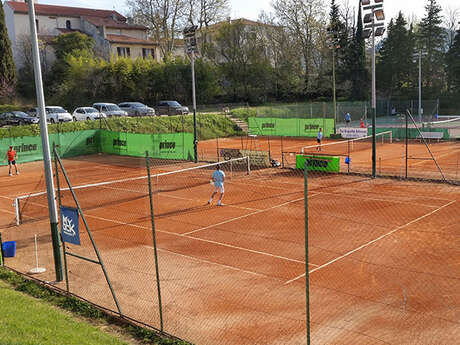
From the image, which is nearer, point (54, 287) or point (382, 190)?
point (54, 287)

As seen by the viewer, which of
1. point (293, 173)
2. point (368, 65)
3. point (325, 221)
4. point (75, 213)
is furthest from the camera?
point (368, 65)

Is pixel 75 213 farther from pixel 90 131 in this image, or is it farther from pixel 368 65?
pixel 368 65

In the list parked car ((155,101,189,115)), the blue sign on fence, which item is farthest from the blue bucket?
parked car ((155,101,189,115))

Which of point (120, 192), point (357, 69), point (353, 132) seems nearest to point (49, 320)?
point (120, 192)

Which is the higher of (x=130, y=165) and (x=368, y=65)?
(x=368, y=65)

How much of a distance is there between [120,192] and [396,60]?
65943 millimetres

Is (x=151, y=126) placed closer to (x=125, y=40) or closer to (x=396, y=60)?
(x=125, y=40)

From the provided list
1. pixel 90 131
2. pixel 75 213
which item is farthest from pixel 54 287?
pixel 90 131

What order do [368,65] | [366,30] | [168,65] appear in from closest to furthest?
[366,30] < [168,65] < [368,65]

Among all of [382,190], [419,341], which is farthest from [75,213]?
[382,190]

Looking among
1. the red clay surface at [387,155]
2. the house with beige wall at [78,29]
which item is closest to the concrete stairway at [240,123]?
the red clay surface at [387,155]

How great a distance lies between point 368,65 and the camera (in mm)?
80062

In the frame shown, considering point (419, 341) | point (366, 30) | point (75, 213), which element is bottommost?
point (419, 341)

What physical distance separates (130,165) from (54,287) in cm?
2298
